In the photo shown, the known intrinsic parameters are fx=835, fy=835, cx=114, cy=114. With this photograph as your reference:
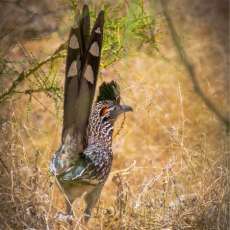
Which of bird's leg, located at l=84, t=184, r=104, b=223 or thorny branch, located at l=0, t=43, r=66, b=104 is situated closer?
bird's leg, located at l=84, t=184, r=104, b=223

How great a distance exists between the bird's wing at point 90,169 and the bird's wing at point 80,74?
58mm

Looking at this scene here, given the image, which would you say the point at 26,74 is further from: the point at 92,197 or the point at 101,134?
the point at 92,197

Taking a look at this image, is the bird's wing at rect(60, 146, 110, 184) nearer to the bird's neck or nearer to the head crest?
the bird's neck

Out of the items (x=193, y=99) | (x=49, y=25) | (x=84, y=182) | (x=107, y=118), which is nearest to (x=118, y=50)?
(x=107, y=118)

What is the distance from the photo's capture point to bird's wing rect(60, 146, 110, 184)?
3789 mm

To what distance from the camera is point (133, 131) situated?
6.85m

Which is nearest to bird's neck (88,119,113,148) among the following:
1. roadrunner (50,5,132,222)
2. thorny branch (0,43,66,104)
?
roadrunner (50,5,132,222)

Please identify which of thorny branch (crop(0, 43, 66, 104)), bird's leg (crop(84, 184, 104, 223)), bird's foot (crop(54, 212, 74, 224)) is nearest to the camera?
bird's foot (crop(54, 212, 74, 224))

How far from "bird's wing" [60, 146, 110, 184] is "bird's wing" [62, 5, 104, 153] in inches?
2.3

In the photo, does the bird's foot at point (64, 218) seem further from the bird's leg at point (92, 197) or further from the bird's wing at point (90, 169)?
the bird's leg at point (92, 197)

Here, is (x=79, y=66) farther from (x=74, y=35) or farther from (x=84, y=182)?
(x=84, y=182)

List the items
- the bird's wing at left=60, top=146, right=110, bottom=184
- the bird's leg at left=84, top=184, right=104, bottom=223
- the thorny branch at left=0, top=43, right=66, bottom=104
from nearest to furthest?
the bird's wing at left=60, top=146, right=110, bottom=184
the bird's leg at left=84, top=184, right=104, bottom=223
the thorny branch at left=0, top=43, right=66, bottom=104

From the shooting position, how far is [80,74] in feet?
12.8

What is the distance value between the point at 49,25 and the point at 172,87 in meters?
1.21
